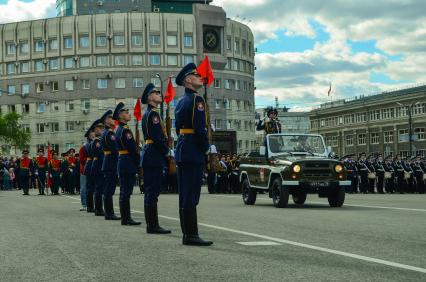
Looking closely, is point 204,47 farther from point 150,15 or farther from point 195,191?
point 195,191

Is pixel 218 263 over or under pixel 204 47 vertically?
under

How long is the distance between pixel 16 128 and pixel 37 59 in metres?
12.7

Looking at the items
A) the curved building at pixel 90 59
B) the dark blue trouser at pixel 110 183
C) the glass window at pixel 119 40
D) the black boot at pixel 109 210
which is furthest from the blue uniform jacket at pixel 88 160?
the glass window at pixel 119 40

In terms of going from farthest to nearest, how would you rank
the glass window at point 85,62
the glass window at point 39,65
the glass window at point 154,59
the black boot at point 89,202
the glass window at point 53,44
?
the glass window at point 39,65
the glass window at point 154,59
the glass window at point 53,44
the glass window at point 85,62
the black boot at point 89,202

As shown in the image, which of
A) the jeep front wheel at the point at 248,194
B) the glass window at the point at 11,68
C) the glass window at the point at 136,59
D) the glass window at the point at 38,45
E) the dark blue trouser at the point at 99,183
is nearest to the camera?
the dark blue trouser at the point at 99,183

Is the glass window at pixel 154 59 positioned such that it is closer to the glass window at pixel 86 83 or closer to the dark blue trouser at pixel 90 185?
the glass window at pixel 86 83

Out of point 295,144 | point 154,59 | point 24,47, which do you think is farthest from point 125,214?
point 24,47

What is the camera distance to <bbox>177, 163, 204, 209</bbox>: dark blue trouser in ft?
31.1

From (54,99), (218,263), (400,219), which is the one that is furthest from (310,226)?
(54,99)

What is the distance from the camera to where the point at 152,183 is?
443 inches

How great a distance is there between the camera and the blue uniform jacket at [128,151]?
13.0 metres

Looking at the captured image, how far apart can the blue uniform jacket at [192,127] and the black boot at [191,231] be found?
0.64m

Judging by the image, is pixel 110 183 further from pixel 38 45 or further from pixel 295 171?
pixel 38 45

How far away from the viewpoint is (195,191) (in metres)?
9.52
